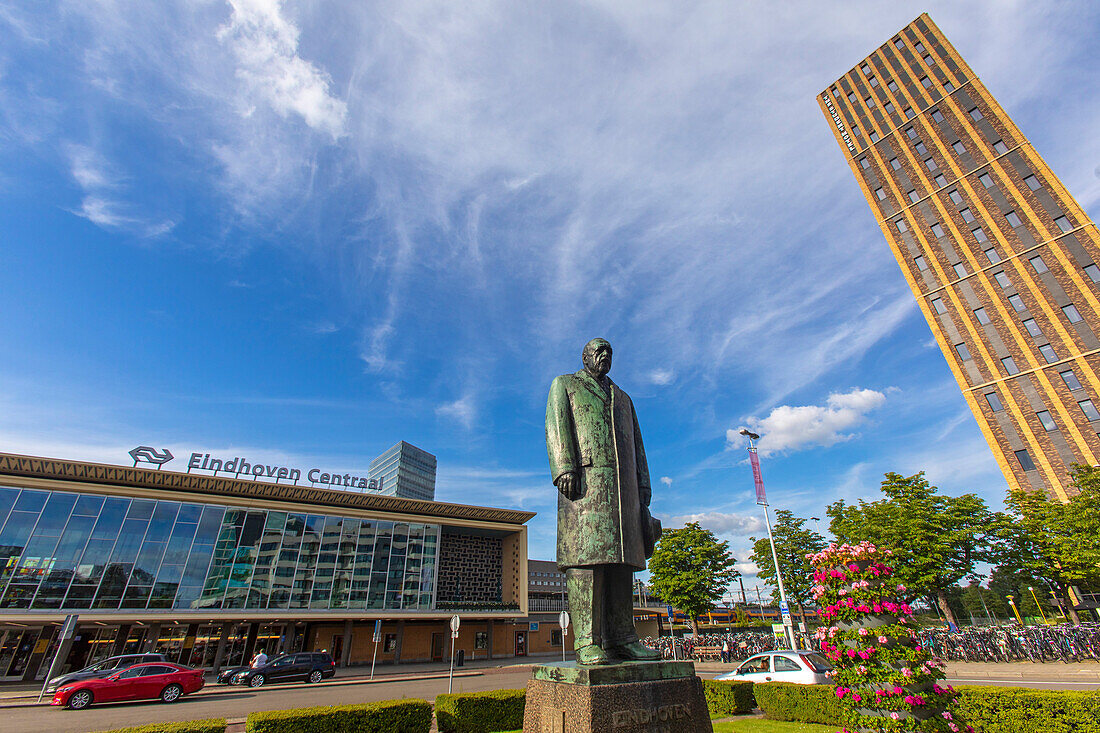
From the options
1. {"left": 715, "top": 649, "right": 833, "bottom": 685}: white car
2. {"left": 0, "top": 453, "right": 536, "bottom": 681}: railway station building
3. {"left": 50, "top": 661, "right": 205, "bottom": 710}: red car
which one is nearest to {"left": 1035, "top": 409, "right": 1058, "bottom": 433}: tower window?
{"left": 715, "top": 649, "right": 833, "bottom": 685}: white car

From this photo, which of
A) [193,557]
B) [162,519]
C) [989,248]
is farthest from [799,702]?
[989,248]

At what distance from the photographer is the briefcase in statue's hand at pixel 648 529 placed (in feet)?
17.2

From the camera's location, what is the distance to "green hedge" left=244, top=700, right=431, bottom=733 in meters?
9.29

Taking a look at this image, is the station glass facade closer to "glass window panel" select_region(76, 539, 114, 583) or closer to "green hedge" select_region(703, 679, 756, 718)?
"glass window panel" select_region(76, 539, 114, 583)

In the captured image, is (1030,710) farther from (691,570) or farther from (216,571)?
(216,571)

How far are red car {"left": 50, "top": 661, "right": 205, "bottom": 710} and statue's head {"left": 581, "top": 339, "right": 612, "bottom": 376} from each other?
22.1 meters

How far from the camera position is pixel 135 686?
16625 millimetres

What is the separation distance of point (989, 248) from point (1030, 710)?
4409 centimetres

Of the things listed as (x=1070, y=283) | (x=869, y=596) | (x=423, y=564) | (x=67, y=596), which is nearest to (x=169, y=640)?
(x=67, y=596)

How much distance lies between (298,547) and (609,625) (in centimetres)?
3372

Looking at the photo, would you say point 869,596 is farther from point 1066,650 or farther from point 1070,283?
point 1070,283

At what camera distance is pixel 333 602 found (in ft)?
104

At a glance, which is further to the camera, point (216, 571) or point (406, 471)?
point (406, 471)

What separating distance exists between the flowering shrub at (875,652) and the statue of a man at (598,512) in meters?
2.47
